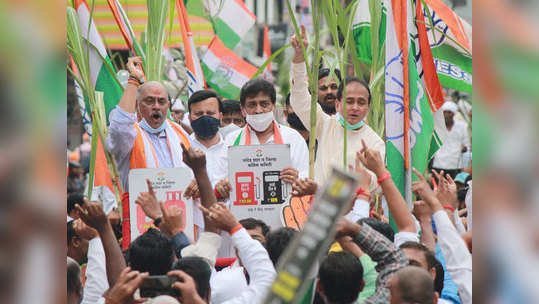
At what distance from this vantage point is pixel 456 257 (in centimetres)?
347

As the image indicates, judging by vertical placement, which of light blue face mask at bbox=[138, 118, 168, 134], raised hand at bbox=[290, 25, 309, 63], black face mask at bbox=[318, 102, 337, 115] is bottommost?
light blue face mask at bbox=[138, 118, 168, 134]

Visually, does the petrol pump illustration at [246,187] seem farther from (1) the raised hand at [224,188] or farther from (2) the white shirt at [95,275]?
(2) the white shirt at [95,275]

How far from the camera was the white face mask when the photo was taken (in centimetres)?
547

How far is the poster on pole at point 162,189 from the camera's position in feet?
15.0

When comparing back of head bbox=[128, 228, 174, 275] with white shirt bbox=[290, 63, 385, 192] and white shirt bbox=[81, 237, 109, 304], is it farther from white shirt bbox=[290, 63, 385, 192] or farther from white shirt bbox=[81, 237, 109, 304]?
white shirt bbox=[290, 63, 385, 192]

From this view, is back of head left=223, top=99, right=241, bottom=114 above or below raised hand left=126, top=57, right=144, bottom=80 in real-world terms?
below

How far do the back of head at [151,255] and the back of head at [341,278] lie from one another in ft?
2.44

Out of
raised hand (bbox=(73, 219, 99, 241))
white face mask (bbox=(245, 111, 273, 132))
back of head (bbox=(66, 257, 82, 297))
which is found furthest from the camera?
white face mask (bbox=(245, 111, 273, 132))

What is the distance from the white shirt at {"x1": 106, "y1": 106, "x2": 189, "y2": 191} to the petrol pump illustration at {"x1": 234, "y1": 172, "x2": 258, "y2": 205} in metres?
0.82

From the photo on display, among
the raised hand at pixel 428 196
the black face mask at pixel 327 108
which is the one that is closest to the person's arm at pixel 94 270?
the raised hand at pixel 428 196

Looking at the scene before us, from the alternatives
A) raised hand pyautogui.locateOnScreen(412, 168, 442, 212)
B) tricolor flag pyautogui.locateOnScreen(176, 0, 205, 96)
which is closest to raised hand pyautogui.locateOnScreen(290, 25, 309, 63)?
raised hand pyautogui.locateOnScreen(412, 168, 442, 212)

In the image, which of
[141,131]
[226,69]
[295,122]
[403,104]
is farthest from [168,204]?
[226,69]
